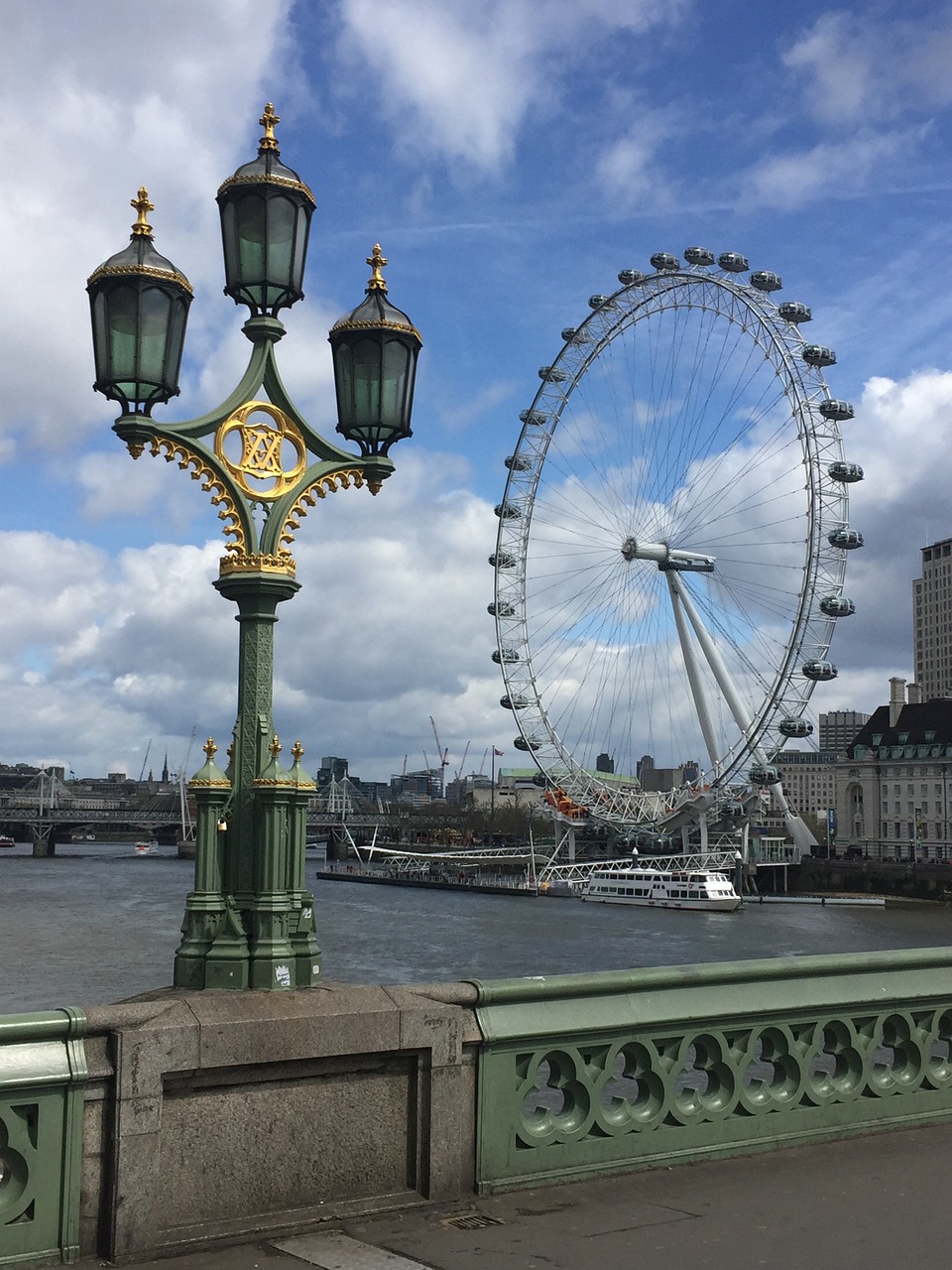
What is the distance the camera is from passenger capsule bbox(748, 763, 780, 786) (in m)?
81.6

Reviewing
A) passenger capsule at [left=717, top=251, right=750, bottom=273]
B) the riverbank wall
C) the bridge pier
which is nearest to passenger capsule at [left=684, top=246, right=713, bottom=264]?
passenger capsule at [left=717, top=251, right=750, bottom=273]

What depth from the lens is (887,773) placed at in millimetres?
140125

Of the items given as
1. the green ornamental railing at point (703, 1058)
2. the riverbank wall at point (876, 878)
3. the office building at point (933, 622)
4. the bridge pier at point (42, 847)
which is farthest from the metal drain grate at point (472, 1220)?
the office building at point (933, 622)

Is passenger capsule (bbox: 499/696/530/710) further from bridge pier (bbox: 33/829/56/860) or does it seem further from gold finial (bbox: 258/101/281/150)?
bridge pier (bbox: 33/829/56/860)

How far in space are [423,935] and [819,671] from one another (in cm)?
2393

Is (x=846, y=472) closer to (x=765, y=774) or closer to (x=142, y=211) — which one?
(x=765, y=774)

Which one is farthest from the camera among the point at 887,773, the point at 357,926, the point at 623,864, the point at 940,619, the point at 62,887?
the point at 940,619

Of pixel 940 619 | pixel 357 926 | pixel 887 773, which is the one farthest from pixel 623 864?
pixel 940 619

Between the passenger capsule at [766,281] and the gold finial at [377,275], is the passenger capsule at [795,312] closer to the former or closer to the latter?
the passenger capsule at [766,281]

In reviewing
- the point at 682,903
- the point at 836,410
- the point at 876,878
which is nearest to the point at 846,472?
the point at 836,410

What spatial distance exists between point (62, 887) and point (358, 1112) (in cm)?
10164

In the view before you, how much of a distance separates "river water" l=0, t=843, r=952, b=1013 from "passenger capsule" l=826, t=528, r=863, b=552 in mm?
18731

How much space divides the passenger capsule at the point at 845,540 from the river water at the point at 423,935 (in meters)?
18.7

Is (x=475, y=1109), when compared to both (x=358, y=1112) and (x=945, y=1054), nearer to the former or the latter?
(x=358, y=1112)
